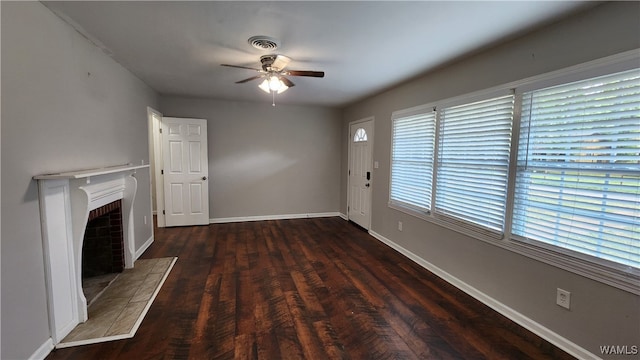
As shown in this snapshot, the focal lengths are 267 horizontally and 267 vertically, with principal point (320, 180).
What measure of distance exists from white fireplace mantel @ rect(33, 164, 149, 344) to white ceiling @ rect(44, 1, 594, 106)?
1.28 m

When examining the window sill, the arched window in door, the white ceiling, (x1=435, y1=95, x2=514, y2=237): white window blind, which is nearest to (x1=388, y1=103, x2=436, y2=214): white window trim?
(x1=435, y1=95, x2=514, y2=237): white window blind

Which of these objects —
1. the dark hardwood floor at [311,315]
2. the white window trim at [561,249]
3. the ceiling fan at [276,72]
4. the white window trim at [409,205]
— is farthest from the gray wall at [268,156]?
the white window trim at [561,249]

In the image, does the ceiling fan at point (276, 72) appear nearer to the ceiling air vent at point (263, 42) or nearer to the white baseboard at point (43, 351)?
the ceiling air vent at point (263, 42)

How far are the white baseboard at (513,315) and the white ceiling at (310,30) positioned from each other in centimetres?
238

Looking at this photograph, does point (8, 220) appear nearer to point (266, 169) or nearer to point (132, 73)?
point (132, 73)

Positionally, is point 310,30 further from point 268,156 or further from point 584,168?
point 268,156

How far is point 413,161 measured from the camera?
12.2 feet

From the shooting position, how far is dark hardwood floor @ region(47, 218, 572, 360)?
1958 millimetres

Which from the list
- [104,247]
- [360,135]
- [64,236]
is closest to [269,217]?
[360,135]

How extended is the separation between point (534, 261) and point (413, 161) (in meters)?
1.85

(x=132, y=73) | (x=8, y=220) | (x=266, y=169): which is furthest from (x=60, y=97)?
(x=266, y=169)

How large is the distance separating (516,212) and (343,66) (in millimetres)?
2330

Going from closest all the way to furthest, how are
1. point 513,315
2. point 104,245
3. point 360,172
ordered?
point 513,315 < point 104,245 < point 360,172

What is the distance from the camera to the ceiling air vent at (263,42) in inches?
94.2
